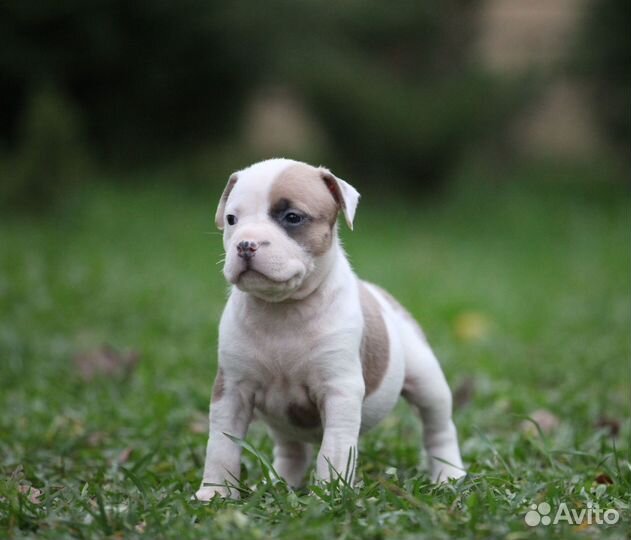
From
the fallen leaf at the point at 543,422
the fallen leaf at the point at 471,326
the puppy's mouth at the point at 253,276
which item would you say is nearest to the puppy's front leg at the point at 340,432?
the puppy's mouth at the point at 253,276

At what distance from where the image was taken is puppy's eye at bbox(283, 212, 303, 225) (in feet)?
10.4

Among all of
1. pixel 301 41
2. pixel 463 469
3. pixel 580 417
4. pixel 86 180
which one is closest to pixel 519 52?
pixel 301 41

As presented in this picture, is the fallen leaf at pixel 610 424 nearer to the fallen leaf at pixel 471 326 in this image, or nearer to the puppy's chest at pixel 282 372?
the puppy's chest at pixel 282 372

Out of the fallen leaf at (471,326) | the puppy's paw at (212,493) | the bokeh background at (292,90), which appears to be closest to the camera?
the puppy's paw at (212,493)

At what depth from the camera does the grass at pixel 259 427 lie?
2.96 metres

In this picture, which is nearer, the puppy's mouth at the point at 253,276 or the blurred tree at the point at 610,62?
the puppy's mouth at the point at 253,276

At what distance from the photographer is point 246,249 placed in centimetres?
305

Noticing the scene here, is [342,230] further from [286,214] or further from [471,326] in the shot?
[286,214]

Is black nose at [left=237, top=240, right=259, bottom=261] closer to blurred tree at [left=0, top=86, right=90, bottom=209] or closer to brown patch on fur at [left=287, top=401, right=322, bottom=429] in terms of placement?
brown patch on fur at [left=287, top=401, right=322, bottom=429]

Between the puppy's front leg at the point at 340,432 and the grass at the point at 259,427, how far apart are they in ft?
0.27

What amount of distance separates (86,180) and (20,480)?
8.78 metres

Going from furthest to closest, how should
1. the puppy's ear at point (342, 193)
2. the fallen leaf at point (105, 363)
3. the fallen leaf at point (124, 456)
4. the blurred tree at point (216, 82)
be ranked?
the blurred tree at point (216, 82) < the fallen leaf at point (105, 363) < the fallen leaf at point (124, 456) < the puppy's ear at point (342, 193)

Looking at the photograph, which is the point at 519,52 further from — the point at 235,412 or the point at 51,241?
the point at 235,412

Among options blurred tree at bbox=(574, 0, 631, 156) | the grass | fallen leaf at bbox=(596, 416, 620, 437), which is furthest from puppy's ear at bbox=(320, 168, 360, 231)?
blurred tree at bbox=(574, 0, 631, 156)
